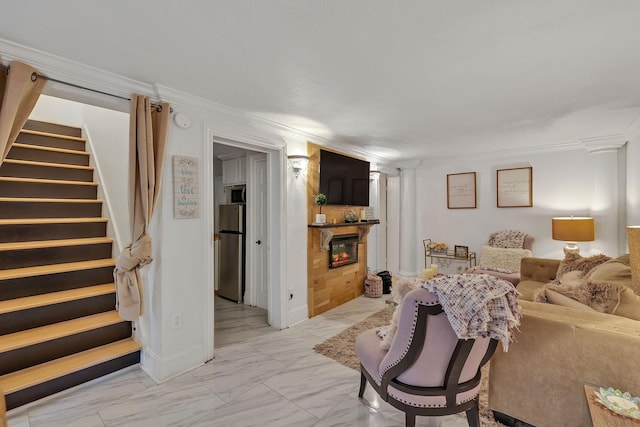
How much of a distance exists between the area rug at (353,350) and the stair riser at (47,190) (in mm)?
3144

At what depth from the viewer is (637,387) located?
1370 millimetres

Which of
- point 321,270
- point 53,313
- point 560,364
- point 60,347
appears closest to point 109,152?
point 53,313

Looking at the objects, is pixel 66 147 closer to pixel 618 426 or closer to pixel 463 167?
pixel 618 426

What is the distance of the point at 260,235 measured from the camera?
13.2 feet

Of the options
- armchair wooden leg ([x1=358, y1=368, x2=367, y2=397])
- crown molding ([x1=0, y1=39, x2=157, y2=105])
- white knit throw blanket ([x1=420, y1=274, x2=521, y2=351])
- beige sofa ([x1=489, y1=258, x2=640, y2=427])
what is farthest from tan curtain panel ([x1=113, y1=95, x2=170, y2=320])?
beige sofa ([x1=489, y1=258, x2=640, y2=427])

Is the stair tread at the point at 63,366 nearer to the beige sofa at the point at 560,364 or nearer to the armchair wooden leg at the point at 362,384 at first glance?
the armchair wooden leg at the point at 362,384

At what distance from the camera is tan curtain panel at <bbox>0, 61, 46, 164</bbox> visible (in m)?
1.64

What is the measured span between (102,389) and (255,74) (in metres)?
2.59

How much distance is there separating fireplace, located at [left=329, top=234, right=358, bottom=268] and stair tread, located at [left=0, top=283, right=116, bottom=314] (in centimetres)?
251

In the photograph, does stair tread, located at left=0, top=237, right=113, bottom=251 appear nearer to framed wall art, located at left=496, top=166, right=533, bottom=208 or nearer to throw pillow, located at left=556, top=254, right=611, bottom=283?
throw pillow, located at left=556, top=254, right=611, bottom=283

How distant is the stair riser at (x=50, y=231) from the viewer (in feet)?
8.77

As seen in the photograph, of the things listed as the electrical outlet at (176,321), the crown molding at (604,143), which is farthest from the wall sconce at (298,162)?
the crown molding at (604,143)

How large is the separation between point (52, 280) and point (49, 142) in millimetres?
2006

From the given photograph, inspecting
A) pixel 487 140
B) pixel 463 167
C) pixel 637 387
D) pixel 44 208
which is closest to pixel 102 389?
pixel 44 208
